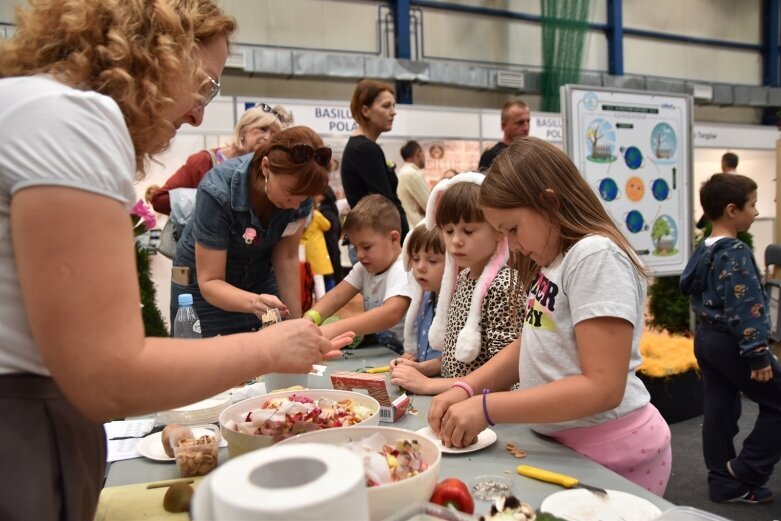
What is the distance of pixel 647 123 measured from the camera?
13.8 feet

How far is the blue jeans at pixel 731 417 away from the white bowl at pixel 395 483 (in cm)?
235

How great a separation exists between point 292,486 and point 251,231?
5.68 feet

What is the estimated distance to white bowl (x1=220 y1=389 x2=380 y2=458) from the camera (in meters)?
1.12

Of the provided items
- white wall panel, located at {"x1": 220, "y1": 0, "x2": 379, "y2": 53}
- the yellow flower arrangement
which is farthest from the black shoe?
white wall panel, located at {"x1": 220, "y1": 0, "x2": 379, "y2": 53}

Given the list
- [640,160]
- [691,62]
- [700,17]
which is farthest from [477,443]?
[700,17]

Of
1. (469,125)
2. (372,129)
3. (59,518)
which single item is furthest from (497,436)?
(469,125)

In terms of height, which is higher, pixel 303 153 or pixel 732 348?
pixel 303 153

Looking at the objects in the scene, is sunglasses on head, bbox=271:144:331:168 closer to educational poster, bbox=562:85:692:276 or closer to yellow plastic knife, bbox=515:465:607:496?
yellow plastic knife, bbox=515:465:607:496

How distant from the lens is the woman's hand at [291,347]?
0.86m

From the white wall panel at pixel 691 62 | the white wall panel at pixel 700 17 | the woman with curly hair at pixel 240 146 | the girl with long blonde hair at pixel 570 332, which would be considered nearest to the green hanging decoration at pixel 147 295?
the woman with curly hair at pixel 240 146

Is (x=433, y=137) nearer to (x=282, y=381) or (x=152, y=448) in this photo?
(x=282, y=381)

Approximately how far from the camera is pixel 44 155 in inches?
27.5

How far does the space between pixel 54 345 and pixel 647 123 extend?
4.20m

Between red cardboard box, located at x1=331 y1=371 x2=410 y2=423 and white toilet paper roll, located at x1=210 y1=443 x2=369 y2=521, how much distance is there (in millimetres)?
875
